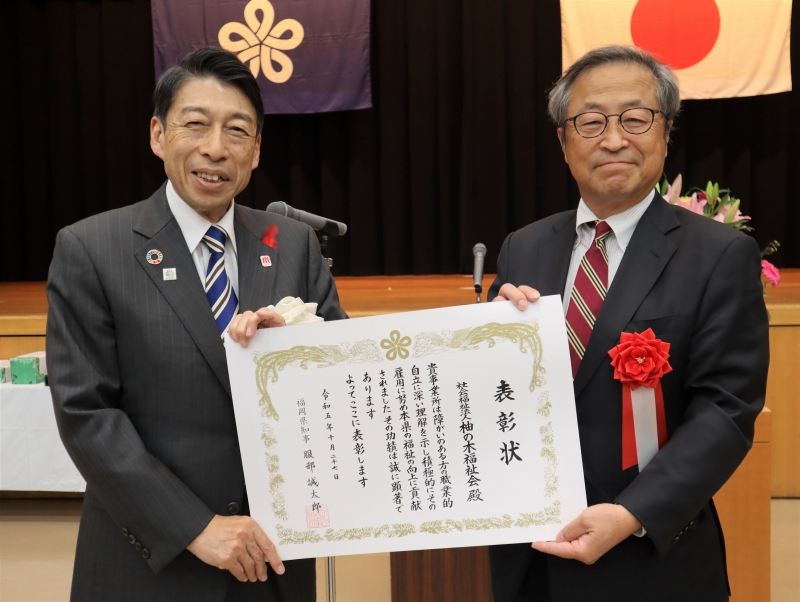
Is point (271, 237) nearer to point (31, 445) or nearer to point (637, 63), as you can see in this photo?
point (637, 63)

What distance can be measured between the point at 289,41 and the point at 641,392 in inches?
178

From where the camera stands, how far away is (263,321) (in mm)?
1350

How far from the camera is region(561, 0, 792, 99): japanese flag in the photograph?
4.92 metres

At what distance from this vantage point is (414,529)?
4.42 ft

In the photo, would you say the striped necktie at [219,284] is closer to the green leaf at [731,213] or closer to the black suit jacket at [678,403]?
the black suit jacket at [678,403]

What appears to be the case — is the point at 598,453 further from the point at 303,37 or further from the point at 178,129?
the point at 303,37

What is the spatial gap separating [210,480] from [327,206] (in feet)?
15.6

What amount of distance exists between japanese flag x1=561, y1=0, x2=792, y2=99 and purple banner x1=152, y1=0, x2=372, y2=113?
4.78ft

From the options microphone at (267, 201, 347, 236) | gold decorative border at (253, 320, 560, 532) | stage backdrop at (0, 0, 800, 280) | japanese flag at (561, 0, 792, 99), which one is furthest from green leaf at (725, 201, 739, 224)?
stage backdrop at (0, 0, 800, 280)

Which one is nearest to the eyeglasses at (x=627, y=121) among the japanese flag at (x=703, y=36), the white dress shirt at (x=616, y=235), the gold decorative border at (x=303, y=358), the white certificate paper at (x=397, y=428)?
the white dress shirt at (x=616, y=235)

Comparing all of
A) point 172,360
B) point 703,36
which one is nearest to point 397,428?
point 172,360

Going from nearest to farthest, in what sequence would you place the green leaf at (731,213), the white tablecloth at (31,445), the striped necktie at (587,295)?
the striped necktie at (587,295)
the green leaf at (731,213)
the white tablecloth at (31,445)

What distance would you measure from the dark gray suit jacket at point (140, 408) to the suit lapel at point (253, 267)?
1cm

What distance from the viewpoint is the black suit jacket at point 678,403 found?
128cm
